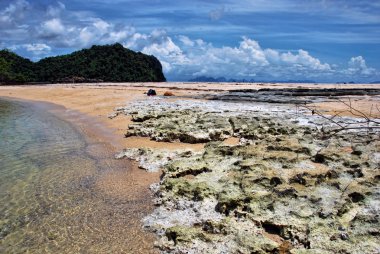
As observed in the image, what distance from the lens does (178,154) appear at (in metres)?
12.0

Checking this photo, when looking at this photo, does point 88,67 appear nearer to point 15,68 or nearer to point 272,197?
point 15,68

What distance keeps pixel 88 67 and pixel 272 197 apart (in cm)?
8569

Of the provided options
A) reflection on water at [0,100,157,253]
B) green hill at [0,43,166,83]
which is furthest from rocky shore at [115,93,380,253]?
green hill at [0,43,166,83]

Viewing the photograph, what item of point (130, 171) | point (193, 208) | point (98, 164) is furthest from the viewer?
point (98, 164)

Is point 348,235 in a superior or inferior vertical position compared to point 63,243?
superior

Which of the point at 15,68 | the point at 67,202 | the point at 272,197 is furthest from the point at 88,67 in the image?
the point at 272,197

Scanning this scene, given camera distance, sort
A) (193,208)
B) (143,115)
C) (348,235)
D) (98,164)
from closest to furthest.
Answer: (348,235) < (193,208) < (98,164) < (143,115)

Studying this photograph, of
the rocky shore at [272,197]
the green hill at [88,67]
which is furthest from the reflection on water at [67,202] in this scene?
the green hill at [88,67]

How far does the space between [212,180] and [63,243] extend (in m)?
3.52

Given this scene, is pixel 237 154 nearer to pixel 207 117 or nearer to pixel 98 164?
pixel 98 164

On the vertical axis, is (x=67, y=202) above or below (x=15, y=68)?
below

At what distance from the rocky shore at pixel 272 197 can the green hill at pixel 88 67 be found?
7169 cm

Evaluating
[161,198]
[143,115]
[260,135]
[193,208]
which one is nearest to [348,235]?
[193,208]

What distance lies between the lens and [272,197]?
24.9 feet
